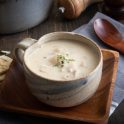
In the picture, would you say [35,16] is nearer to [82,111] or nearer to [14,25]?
[14,25]

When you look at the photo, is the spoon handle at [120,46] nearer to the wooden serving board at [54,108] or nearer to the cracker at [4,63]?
the wooden serving board at [54,108]

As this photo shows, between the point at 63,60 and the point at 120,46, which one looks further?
the point at 120,46

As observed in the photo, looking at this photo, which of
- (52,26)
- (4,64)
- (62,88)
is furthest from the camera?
(52,26)

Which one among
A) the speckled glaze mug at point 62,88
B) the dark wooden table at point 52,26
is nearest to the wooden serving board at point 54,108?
the speckled glaze mug at point 62,88

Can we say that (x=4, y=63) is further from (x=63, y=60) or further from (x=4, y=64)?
(x=63, y=60)

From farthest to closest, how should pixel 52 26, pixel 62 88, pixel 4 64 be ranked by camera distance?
1. pixel 52 26
2. pixel 4 64
3. pixel 62 88

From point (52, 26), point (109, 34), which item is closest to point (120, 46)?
point (109, 34)
